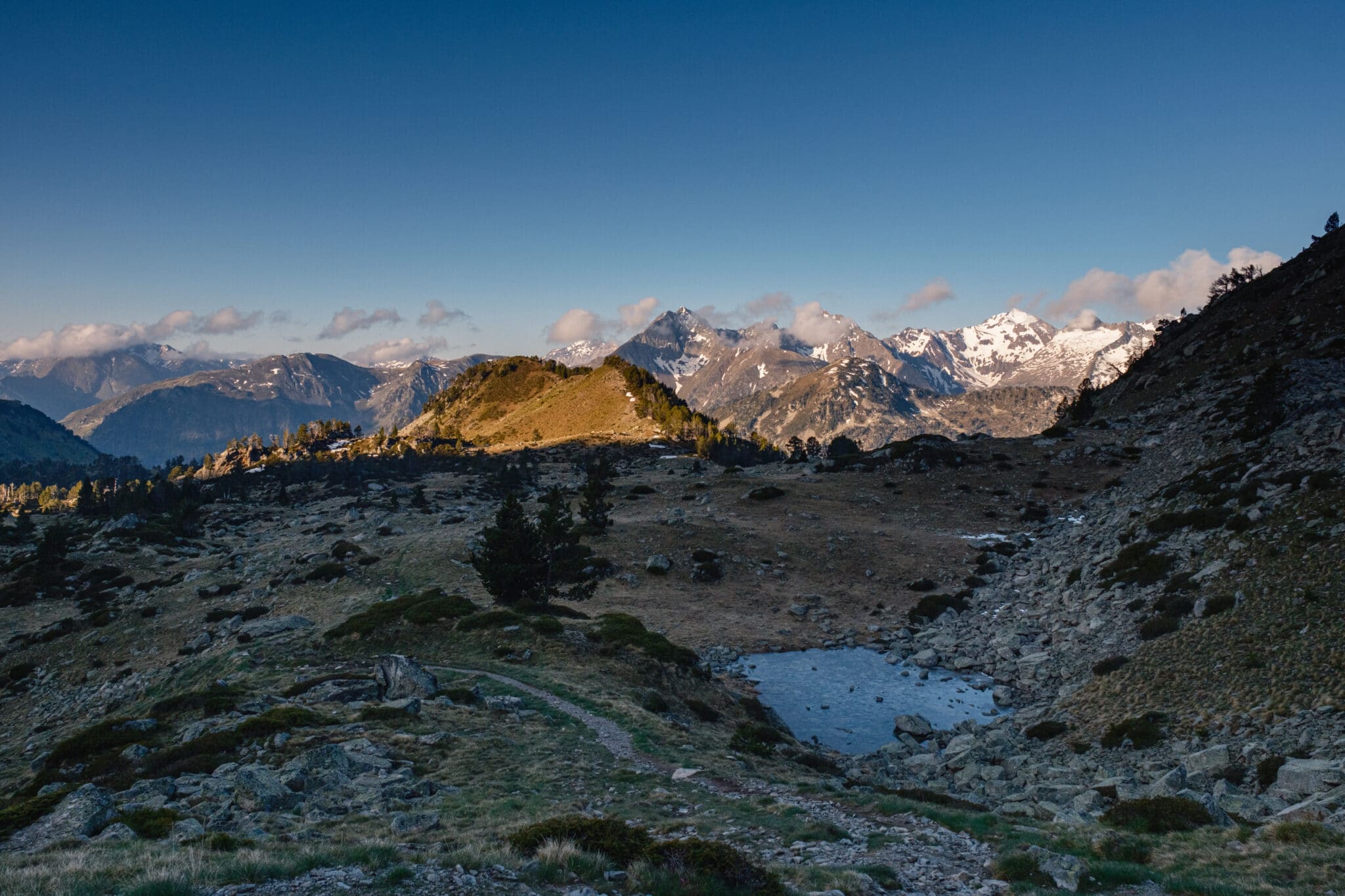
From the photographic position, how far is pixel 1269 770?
60.0 feet

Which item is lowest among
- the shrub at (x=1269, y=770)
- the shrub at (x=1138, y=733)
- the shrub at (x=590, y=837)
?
the shrub at (x=1138, y=733)

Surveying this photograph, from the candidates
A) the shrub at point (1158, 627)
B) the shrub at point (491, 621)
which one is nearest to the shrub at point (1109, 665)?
the shrub at point (1158, 627)

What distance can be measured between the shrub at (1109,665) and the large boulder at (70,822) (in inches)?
1446

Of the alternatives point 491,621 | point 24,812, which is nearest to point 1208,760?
point 24,812

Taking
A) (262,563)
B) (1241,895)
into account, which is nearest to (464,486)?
(262,563)

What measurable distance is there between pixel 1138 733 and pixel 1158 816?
8.99 metres

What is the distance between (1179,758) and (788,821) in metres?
14.5

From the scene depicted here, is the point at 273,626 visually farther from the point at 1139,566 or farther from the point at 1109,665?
the point at 1139,566

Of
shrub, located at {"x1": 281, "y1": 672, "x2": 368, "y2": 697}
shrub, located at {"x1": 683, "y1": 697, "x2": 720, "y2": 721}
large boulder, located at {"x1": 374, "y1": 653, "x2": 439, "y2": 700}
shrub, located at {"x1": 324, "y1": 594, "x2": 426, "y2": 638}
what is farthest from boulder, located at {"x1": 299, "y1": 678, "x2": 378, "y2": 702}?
shrub, located at {"x1": 683, "y1": 697, "x2": 720, "y2": 721}

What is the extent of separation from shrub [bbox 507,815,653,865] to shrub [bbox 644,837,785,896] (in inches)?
21.5

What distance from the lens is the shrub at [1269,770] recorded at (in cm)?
1797

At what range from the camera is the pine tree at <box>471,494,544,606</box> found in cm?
4425

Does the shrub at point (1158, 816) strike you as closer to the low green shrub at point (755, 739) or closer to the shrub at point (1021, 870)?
the shrub at point (1021, 870)

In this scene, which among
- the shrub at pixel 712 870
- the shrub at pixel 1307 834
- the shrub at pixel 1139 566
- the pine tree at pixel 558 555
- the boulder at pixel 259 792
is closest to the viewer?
the shrub at pixel 712 870
